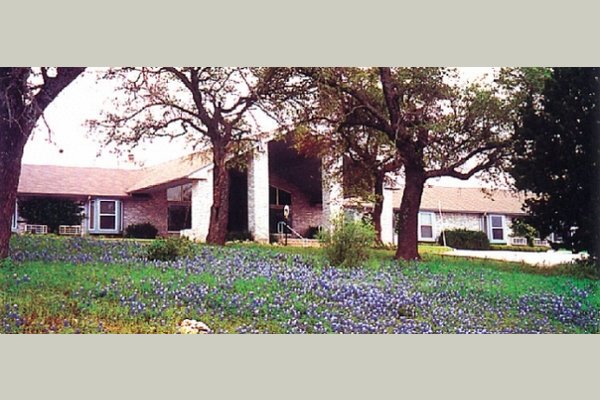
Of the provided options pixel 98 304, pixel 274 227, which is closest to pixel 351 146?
pixel 274 227

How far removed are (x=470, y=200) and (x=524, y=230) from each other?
1.54ft

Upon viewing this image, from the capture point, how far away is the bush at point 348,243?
6.11 m

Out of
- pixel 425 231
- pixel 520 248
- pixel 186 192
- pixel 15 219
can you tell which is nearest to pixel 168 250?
pixel 186 192

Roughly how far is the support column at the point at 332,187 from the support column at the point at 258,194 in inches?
18.5

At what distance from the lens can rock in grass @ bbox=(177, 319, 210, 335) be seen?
18.2ft

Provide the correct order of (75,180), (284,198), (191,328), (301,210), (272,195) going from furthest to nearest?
1. (272,195)
2. (284,198)
3. (301,210)
4. (75,180)
5. (191,328)

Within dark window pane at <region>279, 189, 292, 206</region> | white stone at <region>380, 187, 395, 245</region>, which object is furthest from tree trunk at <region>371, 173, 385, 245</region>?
dark window pane at <region>279, 189, 292, 206</region>

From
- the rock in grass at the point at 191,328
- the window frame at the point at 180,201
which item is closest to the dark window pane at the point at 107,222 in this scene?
the window frame at the point at 180,201

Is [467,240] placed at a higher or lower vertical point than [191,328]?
higher

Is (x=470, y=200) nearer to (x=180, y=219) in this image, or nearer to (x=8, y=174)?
(x=180, y=219)

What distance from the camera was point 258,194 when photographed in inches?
251

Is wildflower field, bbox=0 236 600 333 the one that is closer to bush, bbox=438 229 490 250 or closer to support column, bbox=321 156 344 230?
bush, bbox=438 229 490 250

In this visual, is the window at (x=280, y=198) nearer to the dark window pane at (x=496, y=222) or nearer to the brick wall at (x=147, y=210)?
the brick wall at (x=147, y=210)

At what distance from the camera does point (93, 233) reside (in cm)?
598
